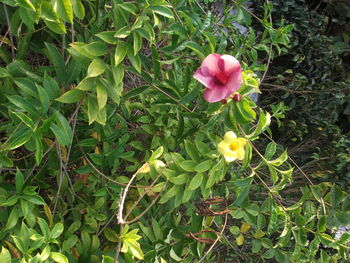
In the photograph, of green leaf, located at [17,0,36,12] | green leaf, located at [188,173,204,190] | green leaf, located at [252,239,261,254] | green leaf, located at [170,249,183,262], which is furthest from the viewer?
green leaf, located at [252,239,261,254]

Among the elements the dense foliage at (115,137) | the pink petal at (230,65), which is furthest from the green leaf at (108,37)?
the pink petal at (230,65)

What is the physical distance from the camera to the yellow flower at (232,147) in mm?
839

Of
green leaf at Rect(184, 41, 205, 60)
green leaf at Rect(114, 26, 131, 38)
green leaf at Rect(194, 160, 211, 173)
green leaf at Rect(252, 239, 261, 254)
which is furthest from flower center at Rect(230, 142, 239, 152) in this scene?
green leaf at Rect(252, 239, 261, 254)

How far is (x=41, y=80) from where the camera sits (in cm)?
91

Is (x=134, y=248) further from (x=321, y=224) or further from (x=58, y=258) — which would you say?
(x=321, y=224)

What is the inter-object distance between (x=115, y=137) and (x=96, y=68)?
337 millimetres

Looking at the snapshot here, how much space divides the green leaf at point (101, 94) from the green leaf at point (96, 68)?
4 cm

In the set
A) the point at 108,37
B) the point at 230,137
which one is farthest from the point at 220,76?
the point at 108,37

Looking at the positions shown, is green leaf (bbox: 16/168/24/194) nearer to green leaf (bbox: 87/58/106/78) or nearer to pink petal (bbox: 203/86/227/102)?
green leaf (bbox: 87/58/106/78)

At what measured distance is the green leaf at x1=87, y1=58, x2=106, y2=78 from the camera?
80 cm

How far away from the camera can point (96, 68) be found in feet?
2.65

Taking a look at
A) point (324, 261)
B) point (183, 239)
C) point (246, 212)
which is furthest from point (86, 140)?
point (324, 261)

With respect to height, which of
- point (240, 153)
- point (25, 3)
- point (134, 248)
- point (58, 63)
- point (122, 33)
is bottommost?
point (134, 248)

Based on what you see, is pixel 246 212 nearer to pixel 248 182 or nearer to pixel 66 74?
pixel 248 182
